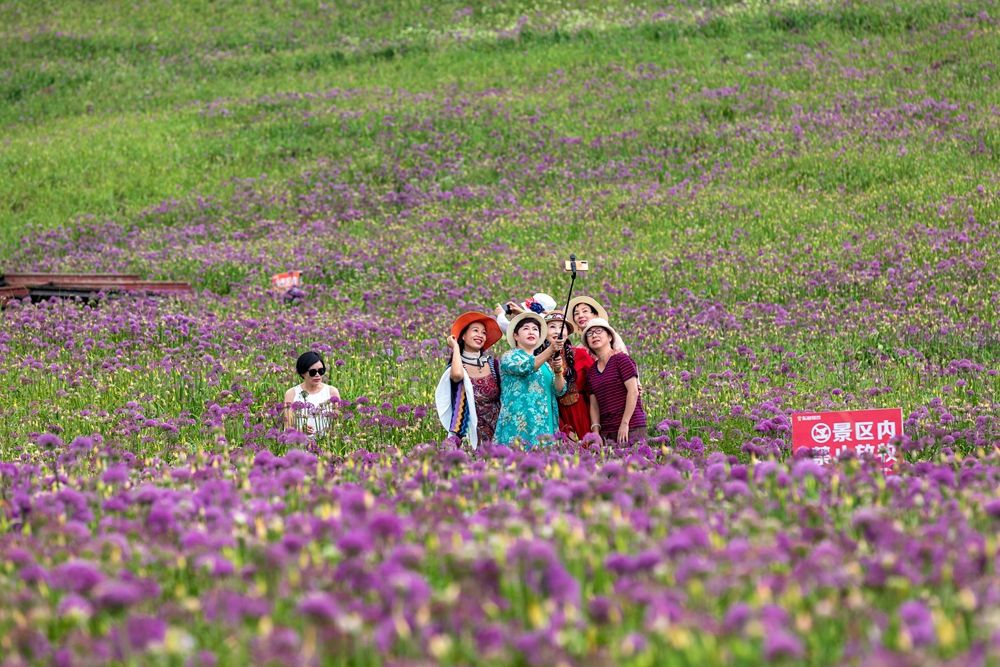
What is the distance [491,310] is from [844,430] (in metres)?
9.52

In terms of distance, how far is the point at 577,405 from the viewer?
30.4ft

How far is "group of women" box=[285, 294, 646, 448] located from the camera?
879 cm

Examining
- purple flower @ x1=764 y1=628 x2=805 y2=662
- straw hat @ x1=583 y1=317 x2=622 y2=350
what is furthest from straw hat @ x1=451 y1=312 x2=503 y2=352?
purple flower @ x1=764 y1=628 x2=805 y2=662

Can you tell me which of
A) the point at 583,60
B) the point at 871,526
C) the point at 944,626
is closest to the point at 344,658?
the point at 944,626

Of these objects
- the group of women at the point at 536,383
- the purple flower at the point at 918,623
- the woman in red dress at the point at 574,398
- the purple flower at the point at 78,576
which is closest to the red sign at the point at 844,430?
the group of women at the point at 536,383

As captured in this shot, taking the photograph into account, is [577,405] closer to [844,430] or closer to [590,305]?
[590,305]

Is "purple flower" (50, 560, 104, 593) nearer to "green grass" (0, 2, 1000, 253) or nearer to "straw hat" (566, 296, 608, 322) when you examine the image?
"straw hat" (566, 296, 608, 322)

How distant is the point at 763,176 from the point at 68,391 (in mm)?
16119

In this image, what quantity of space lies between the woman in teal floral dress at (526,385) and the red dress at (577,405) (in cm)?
23

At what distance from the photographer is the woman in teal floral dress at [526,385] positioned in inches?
345

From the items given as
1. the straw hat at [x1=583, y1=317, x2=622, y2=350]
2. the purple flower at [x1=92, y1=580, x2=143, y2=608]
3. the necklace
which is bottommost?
the necklace

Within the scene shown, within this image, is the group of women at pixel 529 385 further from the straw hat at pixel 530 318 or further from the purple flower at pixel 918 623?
the purple flower at pixel 918 623

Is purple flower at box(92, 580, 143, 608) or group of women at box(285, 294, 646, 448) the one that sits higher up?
purple flower at box(92, 580, 143, 608)

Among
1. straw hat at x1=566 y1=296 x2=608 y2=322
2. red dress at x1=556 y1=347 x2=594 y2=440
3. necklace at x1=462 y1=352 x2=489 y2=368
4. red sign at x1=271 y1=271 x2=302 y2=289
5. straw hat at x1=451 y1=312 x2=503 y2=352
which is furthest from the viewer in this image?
red sign at x1=271 y1=271 x2=302 y2=289
